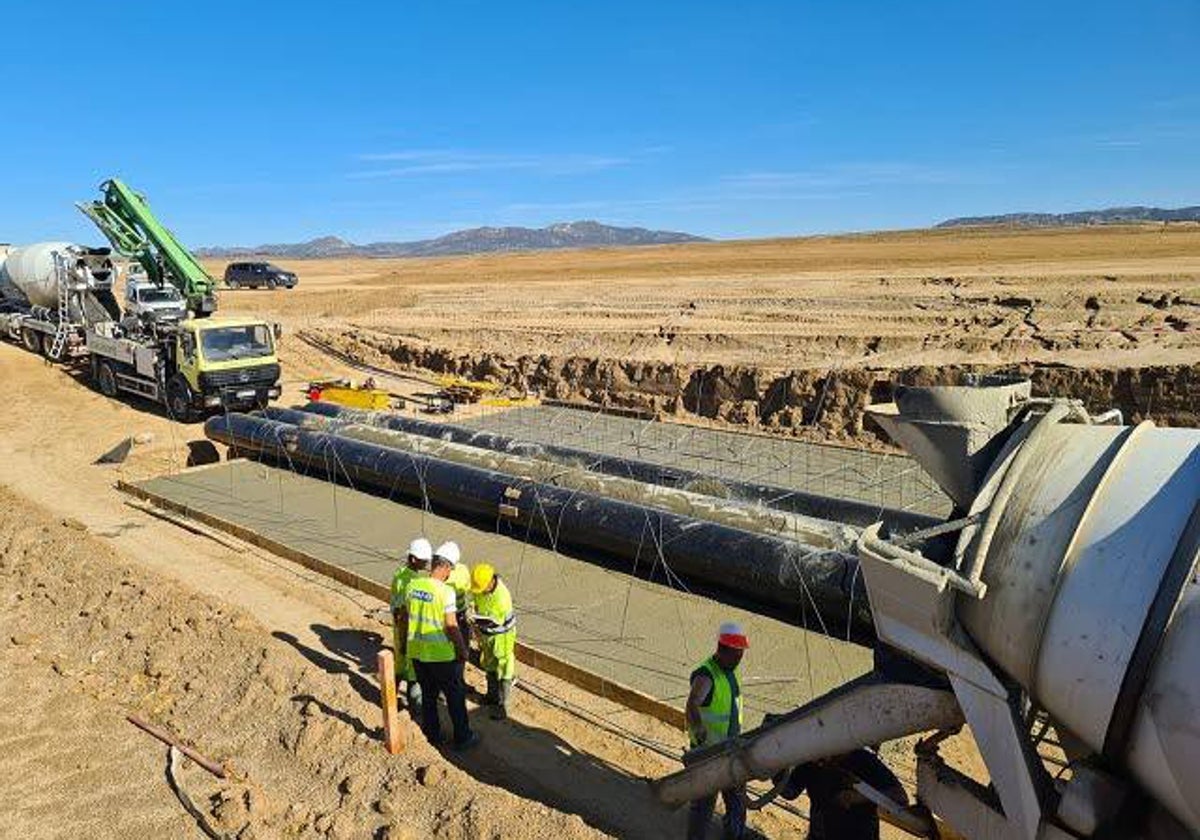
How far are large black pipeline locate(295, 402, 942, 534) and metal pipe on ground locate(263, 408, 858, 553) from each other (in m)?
0.38

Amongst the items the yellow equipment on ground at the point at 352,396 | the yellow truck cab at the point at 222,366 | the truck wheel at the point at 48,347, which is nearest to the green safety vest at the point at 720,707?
the yellow equipment on ground at the point at 352,396

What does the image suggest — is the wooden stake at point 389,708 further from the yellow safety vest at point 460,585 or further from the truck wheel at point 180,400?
the truck wheel at point 180,400

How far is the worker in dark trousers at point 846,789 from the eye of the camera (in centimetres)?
469

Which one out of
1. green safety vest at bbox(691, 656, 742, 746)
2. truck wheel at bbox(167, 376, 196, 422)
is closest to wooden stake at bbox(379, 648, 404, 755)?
green safety vest at bbox(691, 656, 742, 746)

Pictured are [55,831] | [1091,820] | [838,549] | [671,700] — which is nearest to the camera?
[1091,820]

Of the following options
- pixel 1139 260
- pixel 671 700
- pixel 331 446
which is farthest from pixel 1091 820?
pixel 1139 260

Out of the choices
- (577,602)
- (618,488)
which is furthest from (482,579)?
(618,488)

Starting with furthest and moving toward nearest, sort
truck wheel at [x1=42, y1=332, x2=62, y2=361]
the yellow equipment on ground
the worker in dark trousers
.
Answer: truck wheel at [x1=42, y1=332, x2=62, y2=361] < the yellow equipment on ground < the worker in dark trousers

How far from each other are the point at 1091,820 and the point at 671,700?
4715 millimetres

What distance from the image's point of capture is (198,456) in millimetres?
18078

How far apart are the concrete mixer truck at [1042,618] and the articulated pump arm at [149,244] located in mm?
21305

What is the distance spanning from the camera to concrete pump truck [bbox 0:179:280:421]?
1911 cm

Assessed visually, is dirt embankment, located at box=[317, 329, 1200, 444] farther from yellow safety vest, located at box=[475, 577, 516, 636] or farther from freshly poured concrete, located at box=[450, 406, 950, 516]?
yellow safety vest, located at box=[475, 577, 516, 636]

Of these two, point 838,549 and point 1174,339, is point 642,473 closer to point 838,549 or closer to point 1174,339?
point 838,549
